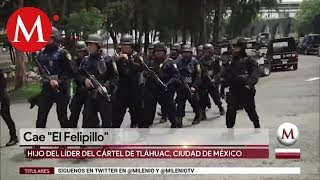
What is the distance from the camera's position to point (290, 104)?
6.82ft

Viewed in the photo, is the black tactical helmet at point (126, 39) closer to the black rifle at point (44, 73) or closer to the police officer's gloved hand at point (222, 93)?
the black rifle at point (44, 73)

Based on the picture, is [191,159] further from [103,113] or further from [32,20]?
[32,20]

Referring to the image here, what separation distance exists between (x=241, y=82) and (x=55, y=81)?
3.16ft

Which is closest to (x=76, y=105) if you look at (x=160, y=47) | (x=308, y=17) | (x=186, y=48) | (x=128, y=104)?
(x=128, y=104)

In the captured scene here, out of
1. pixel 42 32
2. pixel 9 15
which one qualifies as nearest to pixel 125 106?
pixel 42 32

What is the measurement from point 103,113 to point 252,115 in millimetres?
779

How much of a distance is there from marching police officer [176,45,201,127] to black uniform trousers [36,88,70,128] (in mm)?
600

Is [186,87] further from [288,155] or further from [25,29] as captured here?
[25,29]

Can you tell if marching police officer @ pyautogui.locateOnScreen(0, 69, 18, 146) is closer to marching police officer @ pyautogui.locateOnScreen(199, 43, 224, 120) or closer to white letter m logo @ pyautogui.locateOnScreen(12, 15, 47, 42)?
white letter m logo @ pyautogui.locateOnScreen(12, 15, 47, 42)

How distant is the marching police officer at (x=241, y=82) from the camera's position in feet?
6.89

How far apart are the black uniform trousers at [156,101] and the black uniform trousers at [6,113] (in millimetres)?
682

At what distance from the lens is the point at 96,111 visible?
2.12 meters

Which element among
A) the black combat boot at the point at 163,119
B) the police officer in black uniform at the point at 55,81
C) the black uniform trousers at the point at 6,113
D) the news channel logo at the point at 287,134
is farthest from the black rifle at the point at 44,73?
the news channel logo at the point at 287,134

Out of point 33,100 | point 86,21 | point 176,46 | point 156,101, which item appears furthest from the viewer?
point 156,101
